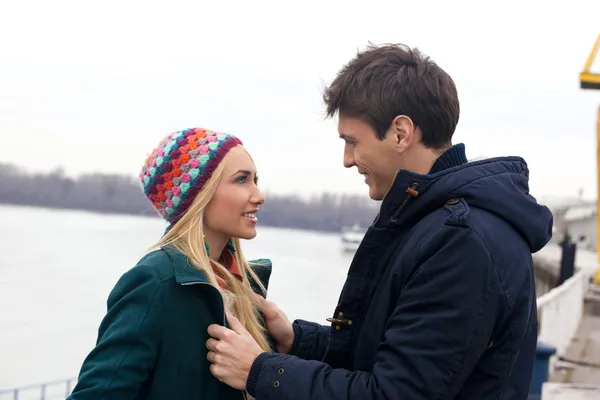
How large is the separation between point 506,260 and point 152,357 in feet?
3.10

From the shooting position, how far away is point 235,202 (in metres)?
2.14

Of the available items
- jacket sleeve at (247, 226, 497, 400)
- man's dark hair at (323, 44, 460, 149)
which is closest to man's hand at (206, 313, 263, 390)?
jacket sleeve at (247, 226, 497, 400)

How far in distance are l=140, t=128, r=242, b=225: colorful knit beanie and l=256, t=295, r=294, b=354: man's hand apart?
444mm

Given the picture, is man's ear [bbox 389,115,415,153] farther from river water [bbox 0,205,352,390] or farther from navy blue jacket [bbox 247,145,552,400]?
river water [bbox 0,205,352,390]

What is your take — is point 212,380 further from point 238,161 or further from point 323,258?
point 323,258

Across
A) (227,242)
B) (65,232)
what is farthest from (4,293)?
(227,242)

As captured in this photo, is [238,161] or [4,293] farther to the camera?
[4,293]

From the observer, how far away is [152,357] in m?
1.85

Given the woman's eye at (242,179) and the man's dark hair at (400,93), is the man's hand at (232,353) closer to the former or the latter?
the woman's eye at (242,179)

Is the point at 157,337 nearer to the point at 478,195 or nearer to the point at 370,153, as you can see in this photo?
the point at 370,153

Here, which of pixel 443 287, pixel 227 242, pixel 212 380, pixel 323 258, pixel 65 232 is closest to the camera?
pixel 443 287

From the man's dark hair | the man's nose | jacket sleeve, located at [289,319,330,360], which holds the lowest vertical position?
jacket sleeve, located at [289,319,330,360]

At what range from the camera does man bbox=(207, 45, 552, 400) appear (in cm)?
154

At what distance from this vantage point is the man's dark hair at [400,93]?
5.86ft
